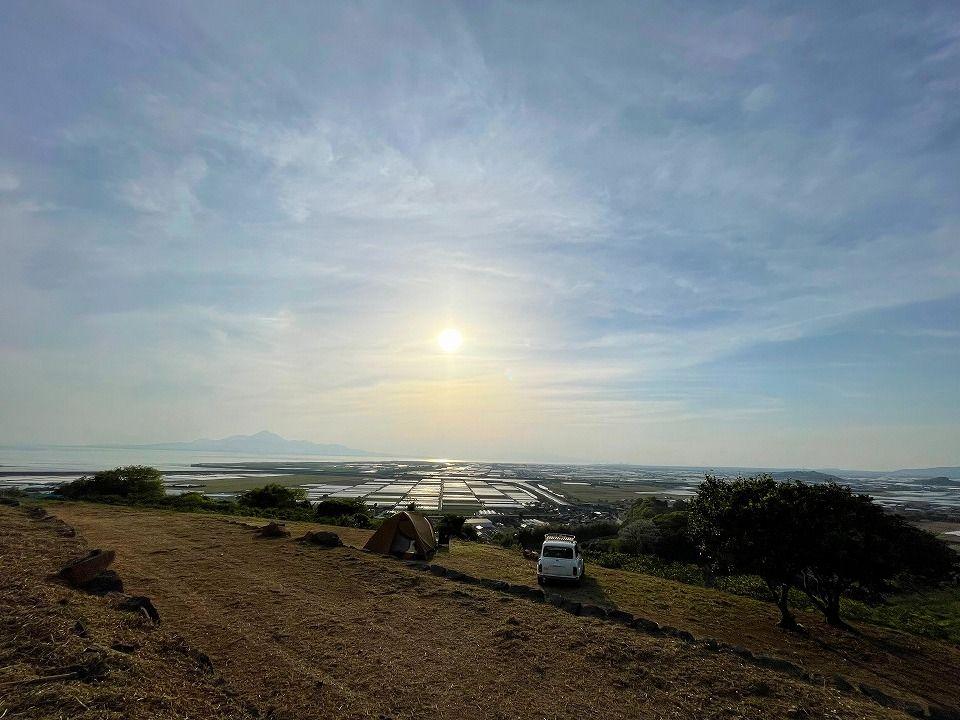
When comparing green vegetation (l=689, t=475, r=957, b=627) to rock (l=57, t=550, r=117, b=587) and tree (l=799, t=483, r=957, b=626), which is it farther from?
rock (l=57, t=550, r=117, b=587)

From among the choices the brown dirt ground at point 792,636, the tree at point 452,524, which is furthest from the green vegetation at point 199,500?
the brown dirt ground at point 792,636

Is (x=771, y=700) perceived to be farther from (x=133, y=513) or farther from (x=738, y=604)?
(x=133, y=513)

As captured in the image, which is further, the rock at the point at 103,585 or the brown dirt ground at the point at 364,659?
the rock at the point at 103,585

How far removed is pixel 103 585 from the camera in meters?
12.1

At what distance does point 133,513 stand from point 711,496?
33267 millimetres

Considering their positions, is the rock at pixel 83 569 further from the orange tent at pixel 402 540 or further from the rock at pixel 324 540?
the orange tent at pixel 402 540

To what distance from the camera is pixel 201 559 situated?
18.0m

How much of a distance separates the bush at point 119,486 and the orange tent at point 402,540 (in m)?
26.8

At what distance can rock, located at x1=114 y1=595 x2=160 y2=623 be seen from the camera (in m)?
10.8

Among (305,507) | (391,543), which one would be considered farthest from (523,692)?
(305,507)

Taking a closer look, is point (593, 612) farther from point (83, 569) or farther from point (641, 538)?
point (641, 538)

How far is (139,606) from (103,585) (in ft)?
6.96

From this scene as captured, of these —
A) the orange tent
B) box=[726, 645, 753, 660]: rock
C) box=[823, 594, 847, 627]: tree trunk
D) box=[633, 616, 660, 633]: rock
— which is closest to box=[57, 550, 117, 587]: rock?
the orange tent

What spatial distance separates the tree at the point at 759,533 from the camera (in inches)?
579
